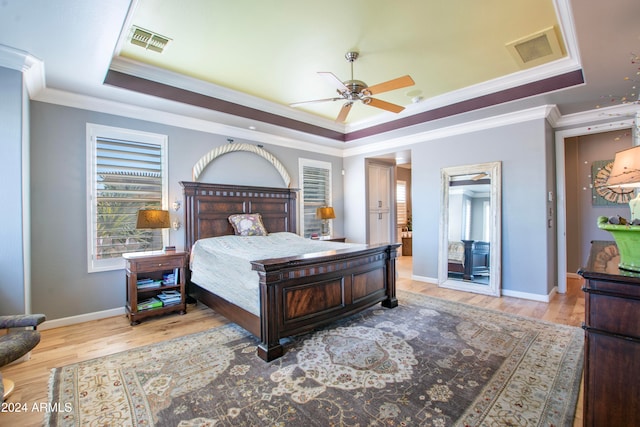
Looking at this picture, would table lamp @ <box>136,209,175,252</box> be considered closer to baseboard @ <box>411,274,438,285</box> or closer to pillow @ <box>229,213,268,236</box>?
pillow @ <box>229,213,268,236</box>

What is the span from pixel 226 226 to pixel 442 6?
379 centimetres

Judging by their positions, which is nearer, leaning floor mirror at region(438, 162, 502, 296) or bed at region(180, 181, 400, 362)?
bed at region(180, 181, 400, 362)

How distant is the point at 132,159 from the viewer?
3.84m

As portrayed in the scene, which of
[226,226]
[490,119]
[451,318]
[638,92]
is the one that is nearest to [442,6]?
[490,119]

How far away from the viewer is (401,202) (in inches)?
349

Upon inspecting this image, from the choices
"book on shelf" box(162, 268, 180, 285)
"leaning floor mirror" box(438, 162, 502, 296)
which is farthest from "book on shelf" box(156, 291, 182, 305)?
"leaning floor mirror" box(438, 162, 502, 296)

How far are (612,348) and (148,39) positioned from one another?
4.16m

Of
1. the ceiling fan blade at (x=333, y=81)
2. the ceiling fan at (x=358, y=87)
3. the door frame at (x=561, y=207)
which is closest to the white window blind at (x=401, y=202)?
the door frame at (x=561, y=207)

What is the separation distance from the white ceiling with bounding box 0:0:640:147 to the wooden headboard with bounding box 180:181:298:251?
1.13m

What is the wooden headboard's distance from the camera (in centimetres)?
421

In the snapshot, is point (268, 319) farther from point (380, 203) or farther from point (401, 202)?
point (401, 202)

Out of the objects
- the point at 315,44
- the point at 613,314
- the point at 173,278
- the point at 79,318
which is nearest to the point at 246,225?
the point at 173,278

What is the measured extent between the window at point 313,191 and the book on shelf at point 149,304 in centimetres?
283

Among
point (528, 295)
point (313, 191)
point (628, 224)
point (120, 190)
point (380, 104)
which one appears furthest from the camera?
point (313, 191)
